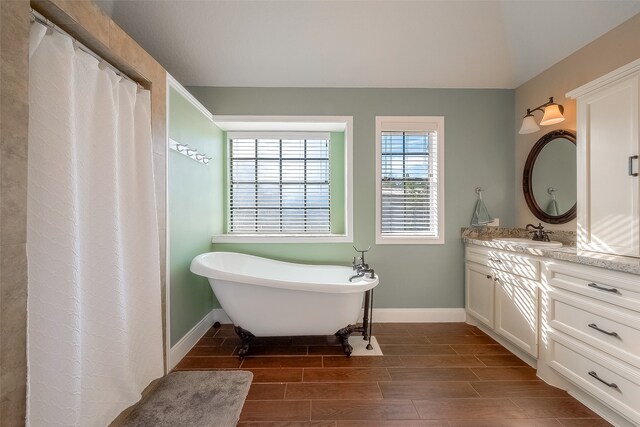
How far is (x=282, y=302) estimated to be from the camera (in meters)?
2.12

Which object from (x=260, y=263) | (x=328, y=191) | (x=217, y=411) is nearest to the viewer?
(x=217, y=411)

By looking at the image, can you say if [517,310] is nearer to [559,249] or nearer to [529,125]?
[559,249]

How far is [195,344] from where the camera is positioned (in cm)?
244

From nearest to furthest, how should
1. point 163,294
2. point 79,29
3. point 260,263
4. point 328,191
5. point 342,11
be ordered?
point 79,29
point 163,294
point 342,11
point 260,263
point 328,191

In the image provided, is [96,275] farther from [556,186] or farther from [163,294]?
[556,186]

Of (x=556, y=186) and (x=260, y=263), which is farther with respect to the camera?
(x=260, y=263)

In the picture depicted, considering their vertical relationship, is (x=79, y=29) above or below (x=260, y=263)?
above

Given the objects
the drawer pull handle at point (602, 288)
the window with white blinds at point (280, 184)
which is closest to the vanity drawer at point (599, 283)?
the drawer pull handle at point (602, 288)

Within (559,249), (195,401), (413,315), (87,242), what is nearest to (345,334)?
(413,315)

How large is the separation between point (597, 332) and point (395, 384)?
3.88 feet

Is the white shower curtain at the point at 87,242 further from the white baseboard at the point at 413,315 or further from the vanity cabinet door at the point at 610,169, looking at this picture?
the vanity cabinet door at the point at 610,169

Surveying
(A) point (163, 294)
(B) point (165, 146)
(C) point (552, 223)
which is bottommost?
(A) point (163, 294)

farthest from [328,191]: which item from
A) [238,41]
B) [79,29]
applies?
[79,29]

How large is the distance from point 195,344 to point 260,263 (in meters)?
0.87
